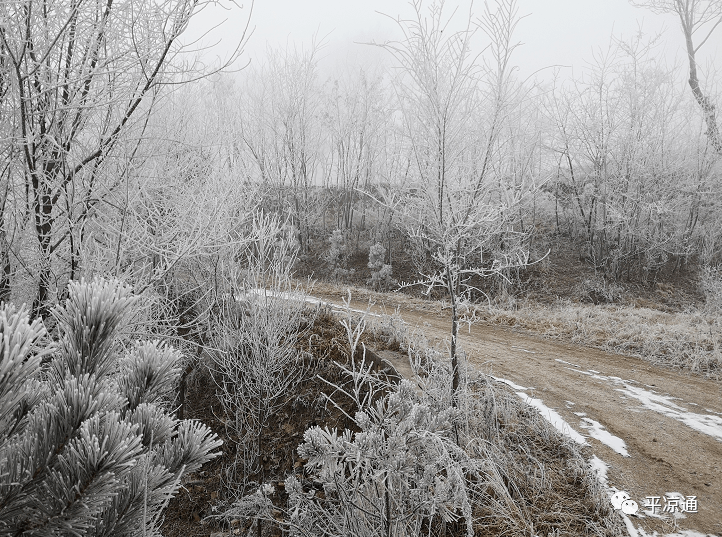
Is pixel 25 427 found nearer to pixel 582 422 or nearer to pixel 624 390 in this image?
pixel 582 422

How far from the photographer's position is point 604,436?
4.53 m

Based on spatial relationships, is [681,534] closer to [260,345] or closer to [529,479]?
[529,479]

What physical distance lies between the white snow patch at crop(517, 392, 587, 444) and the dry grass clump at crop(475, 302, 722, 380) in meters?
3.36

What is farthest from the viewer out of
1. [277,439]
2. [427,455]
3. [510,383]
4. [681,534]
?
[277,439]

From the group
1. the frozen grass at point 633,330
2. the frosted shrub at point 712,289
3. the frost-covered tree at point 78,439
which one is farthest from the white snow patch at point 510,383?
the frosted shrub at point 712,289

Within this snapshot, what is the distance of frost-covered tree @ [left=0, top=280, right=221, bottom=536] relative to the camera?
3.03ft

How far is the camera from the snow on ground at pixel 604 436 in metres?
4.31

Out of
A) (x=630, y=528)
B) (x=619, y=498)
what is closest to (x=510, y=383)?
(x=619, y=498)

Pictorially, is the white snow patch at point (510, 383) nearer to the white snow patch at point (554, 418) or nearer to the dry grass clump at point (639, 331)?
the white snow patch at point (554, 418)

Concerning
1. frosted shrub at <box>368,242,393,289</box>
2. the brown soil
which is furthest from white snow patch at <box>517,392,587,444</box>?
frosted shrub at <box>368,242,393,289</box>

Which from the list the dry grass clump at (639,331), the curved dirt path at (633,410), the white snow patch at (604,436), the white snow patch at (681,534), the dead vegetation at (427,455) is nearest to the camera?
the white snow patch at (681,534)

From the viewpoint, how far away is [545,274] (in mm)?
15484

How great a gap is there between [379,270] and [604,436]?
11.9 meters

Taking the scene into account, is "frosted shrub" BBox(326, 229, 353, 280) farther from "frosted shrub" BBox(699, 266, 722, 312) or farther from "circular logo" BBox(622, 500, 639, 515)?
"circular logo" BBox(622, 500, 639, 515)
